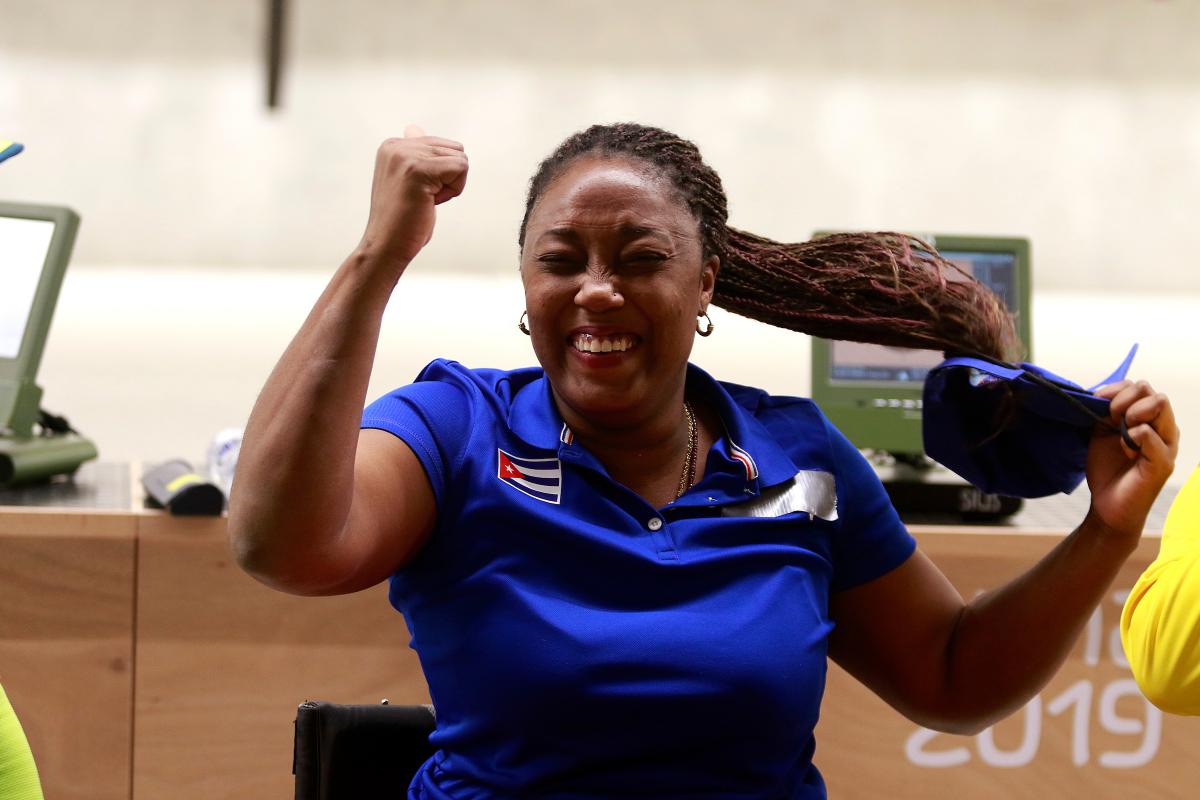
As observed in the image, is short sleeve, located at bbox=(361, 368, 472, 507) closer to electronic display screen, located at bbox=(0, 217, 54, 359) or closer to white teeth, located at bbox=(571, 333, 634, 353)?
white teeth, located at bbox=(571, 333, 634, 353)

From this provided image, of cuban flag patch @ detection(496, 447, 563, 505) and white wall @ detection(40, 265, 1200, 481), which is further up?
cuban flag patch @ detection(496, 447, 563, 505)

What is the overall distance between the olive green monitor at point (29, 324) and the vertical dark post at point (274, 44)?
1002 millimetres

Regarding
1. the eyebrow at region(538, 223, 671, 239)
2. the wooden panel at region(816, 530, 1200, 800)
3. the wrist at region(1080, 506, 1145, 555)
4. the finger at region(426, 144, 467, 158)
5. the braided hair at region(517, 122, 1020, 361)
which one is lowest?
the wooden panel at region(816, 530, 1200, 800)

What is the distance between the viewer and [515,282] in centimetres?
308

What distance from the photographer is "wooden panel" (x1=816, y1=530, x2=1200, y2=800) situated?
1883mm

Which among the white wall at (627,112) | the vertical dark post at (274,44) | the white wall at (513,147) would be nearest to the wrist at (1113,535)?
the white wall at (513,147)

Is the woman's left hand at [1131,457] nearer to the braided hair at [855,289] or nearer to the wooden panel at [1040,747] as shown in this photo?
the braided hair at [855,289]

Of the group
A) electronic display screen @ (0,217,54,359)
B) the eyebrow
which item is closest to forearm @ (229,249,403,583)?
the eyebrow

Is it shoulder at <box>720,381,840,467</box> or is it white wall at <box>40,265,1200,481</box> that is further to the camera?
white wall at <box>40,265,1200,481</box>

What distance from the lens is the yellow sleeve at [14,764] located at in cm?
122

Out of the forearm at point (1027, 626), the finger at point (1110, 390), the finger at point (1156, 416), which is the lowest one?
the forearm at point (1027, 626)

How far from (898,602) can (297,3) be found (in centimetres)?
216

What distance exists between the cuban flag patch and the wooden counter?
0.67m

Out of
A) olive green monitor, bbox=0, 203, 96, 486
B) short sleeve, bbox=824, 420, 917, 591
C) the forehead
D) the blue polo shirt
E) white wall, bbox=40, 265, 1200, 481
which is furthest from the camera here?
white wall, bbox=40, 265, 1200, 481
